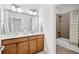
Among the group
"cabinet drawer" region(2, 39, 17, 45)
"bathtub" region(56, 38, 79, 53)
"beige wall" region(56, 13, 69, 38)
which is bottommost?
"bathtub" region(56, 38, 79, 53)

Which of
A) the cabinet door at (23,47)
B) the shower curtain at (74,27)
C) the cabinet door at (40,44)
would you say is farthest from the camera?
the cabinet door at (40,44)

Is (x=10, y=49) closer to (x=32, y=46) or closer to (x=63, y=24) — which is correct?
(x=32, y=46)

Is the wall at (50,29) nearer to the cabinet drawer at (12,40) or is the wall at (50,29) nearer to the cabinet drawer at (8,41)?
the cabinet drawer at (12,40)

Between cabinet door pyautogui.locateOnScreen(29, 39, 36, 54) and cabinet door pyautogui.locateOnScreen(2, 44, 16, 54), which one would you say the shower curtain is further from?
cabinet door pyautogui.locateOnScreen(2, 44, 16, 54)

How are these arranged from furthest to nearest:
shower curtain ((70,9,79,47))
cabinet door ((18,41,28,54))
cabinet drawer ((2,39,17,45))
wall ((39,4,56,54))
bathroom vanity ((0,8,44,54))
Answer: shower curtain ((70,9,79,47)) → wall ((39,4,56,54)) → cabinet door ((18,41,28,54)) → bathroom vanity ((0,8,44,54)) → cabinet drawer ((2,39,17,45))

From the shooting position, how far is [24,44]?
2484 mm

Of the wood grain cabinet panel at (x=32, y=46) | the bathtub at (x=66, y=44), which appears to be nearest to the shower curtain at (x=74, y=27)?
the bathtub at (x=66, y=44)

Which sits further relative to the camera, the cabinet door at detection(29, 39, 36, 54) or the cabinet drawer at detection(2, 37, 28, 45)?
the cabinet door at detection(29, 39, 36, 54)

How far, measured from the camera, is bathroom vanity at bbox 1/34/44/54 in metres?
2.10

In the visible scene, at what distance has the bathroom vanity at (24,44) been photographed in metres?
2.10

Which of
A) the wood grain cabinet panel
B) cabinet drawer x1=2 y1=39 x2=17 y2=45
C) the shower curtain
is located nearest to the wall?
the wood grain cabinet panel

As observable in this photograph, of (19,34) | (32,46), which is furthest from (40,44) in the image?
(19,34)

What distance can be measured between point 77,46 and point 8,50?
6.33 ft
